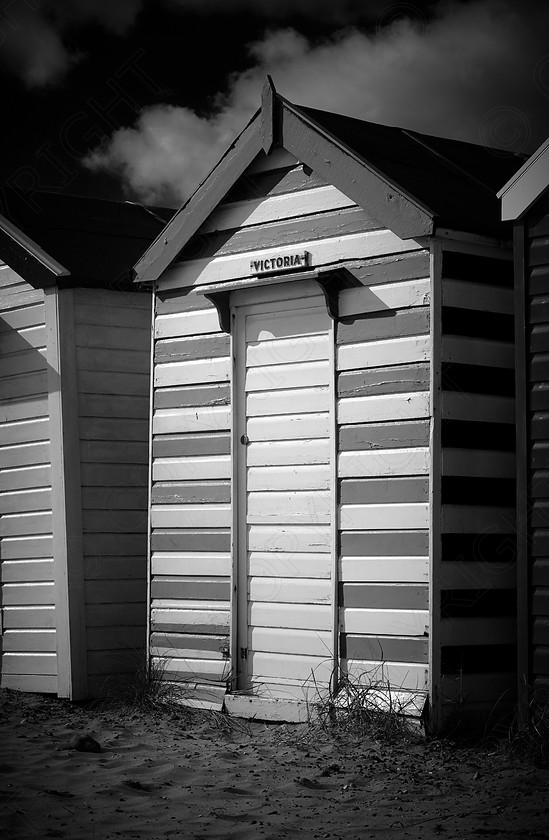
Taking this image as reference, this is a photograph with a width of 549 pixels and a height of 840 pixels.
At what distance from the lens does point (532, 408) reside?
20.5 feet

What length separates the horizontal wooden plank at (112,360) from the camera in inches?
343

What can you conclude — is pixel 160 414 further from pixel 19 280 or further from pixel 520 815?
pixel 520 815

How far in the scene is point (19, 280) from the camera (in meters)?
8.93

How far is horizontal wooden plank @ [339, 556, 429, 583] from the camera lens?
6.46 m

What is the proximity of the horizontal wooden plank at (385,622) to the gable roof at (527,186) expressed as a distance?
2.69 meters

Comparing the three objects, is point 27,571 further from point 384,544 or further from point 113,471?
point 384,544

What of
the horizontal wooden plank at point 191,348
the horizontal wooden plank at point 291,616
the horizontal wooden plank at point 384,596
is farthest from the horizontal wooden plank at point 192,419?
the horizontal wooden plank at point 384,596

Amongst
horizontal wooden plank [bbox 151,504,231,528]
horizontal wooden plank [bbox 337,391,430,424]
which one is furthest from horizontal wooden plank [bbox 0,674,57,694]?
horizontal wooden plank [bbox 337,391,430,424]

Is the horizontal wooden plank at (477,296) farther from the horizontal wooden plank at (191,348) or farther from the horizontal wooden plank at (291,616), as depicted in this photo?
the horizontal wooden plank at (291,616)

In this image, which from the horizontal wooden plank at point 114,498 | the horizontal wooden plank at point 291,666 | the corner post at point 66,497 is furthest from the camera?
the horizontal wooden plank at point 114,498

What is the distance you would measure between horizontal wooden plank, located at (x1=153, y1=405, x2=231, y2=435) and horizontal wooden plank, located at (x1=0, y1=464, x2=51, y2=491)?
4.21ft

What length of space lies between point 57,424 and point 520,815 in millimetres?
5212

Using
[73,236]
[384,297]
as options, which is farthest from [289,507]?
[73,236]

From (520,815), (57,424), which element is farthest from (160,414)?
(520,815)
